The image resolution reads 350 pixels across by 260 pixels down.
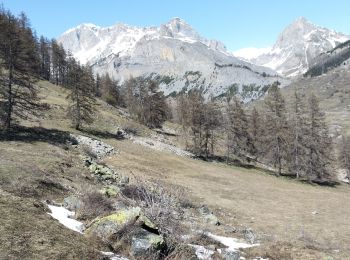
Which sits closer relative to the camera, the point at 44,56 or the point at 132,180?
the point at 132,180

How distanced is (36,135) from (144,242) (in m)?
36.8

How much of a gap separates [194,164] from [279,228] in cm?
3094

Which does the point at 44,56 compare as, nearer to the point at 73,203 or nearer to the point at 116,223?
the point at 73,203

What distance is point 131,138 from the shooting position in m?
68.1

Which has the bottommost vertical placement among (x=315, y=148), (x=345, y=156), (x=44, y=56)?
(x=345, y=156)

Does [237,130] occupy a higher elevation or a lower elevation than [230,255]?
higher

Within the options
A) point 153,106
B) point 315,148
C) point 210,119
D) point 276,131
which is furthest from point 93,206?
point 153,106

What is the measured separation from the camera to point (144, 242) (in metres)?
12.8

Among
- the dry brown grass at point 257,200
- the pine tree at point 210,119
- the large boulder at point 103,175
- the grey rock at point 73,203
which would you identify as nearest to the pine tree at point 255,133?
the pine tree at point 210,119

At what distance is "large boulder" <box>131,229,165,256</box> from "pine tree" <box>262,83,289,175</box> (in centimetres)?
5862

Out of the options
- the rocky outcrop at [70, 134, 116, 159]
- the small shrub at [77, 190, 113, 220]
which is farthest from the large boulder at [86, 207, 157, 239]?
the rocky outcrop at [70, 134, 116, 159]

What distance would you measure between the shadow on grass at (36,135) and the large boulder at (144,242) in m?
30.9

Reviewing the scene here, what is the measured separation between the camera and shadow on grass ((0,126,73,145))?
42.8m

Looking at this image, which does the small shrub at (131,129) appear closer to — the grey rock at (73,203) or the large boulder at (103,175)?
the large boulder at (103,175)
